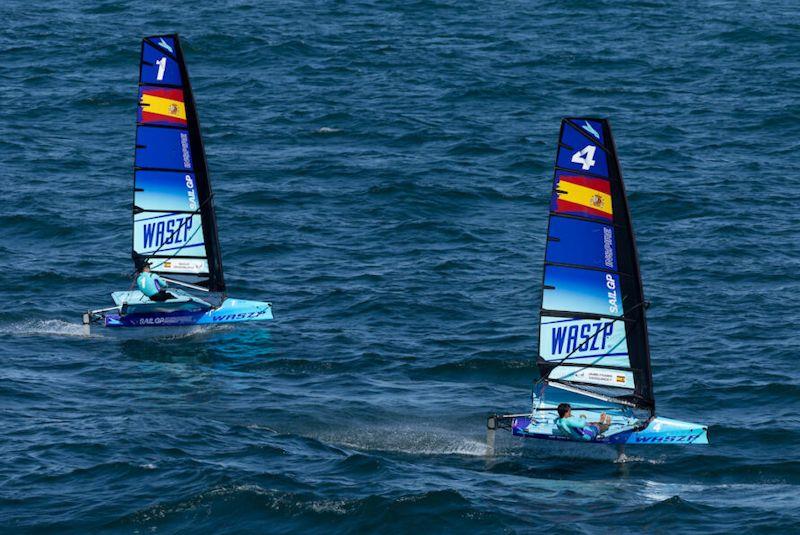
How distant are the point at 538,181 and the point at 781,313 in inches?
730

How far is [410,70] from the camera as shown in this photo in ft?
286

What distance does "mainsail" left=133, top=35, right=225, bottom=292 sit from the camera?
50.4 metres

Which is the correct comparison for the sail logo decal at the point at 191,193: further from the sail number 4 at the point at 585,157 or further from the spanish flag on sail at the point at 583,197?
Answer: the sail number 4 at the point at 585,157

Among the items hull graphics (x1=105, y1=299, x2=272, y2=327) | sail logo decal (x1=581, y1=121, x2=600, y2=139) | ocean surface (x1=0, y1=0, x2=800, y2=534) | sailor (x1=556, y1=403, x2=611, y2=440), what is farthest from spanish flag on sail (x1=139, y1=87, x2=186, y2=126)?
sailor (x1=556, y1=403, x2=611, y2=440)

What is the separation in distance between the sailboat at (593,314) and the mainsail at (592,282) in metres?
0.03

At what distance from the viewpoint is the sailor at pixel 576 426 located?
39406 millimetres

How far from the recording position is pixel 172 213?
171 ft

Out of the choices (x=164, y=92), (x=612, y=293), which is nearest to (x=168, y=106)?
(x=164, y=92)

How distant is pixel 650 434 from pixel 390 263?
820 inches

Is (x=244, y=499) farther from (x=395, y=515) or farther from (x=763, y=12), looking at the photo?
(x=763, y=12)

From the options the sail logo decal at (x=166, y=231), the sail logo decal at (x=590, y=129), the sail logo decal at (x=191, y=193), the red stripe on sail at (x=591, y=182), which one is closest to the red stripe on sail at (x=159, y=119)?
the sail logo decal at (x=191, y=193)

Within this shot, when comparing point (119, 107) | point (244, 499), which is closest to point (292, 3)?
point (119, 107)

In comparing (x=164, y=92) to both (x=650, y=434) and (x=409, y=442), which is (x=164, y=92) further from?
(x=650, y=434)

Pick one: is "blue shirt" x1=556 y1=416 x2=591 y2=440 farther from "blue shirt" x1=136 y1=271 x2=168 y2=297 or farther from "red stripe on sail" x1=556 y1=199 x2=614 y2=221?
"blue shirt" x1=136 y1=271 x2=168 y2=297
